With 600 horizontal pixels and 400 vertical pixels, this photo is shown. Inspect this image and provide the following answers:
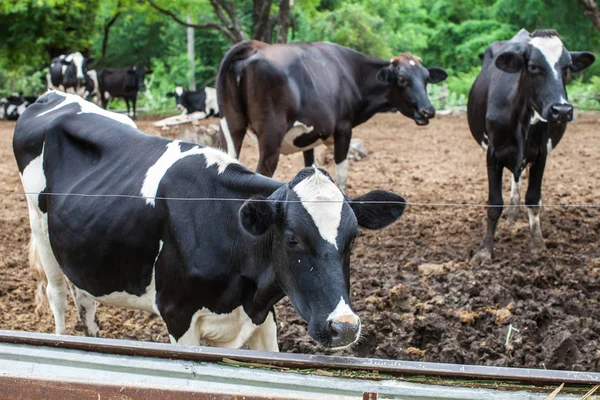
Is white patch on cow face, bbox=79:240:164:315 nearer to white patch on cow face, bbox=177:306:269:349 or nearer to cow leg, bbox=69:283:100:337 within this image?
white patch on cow face, bbox=177:306:269:349

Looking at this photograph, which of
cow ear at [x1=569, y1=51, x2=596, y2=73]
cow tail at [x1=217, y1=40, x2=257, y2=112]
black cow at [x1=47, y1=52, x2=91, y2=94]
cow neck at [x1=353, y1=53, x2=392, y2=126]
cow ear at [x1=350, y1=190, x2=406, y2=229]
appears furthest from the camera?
black cow at [x1=47, y1=52, x2=91, y2=94]

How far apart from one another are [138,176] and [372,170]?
24.2 feet

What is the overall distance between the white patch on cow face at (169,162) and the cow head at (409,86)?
5.14 meters

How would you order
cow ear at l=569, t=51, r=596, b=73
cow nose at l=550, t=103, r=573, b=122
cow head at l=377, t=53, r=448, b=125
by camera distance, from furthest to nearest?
cow head at l=377, t=53, r=448, b=125
cow ear at l=569, t=51, r=596, b=73
cow nose at l=550, t=103, r=573, b=122

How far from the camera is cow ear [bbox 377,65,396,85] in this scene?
9008mm

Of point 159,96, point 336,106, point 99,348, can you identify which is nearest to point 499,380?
point 99,348

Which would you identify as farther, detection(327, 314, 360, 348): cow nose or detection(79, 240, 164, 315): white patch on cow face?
detection(79, 240, 164, 315): white patch on cow face

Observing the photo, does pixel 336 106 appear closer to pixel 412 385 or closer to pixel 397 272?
pixel 397 272

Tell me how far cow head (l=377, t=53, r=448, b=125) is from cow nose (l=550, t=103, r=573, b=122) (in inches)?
105

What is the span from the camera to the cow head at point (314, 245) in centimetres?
329

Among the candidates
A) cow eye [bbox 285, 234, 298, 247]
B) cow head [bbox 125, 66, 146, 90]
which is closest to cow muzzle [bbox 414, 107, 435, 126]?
cow eye [bbox 285, 234, 298, 247]

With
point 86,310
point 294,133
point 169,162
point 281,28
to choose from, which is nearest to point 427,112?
point 294,133

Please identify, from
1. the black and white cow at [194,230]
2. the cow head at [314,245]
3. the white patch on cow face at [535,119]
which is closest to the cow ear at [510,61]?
the white patch on cow face at [535,119]

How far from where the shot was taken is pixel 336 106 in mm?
8555
